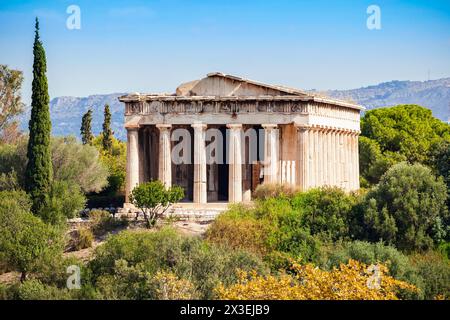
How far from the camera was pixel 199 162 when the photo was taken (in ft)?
225

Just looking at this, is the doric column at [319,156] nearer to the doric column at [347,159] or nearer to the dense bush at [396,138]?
the doric column at [347,159]

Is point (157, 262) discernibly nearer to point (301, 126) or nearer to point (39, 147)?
point (39, 147)

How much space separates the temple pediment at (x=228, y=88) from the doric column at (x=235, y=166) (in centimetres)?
214

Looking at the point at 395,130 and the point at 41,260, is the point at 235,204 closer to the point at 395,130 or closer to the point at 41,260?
the point at 41,260

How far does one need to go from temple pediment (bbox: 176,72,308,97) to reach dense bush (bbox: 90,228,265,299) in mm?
14676

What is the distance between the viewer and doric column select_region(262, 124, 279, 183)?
67812 mm

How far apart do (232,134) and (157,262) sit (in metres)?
18.1

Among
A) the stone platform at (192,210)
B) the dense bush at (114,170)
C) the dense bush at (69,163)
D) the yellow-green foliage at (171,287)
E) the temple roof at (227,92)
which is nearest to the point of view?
the yellow-green foliage at (171,287)

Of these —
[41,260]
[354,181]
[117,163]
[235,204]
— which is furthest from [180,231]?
[117,163]

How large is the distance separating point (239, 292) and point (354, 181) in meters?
38.9

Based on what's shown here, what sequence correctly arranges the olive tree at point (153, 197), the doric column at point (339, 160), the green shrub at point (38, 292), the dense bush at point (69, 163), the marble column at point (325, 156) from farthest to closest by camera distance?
the doric column at point (339, 160), the marble column at point (325, 156), the dense bush at point (69, 163), the olive tree at point (153, 197), the green shrub at point (38, 292)

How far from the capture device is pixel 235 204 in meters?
62.8

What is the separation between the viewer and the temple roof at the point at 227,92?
221ft

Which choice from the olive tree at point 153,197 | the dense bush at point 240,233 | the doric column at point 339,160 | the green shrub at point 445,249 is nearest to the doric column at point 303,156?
the doric column at point 339,160
